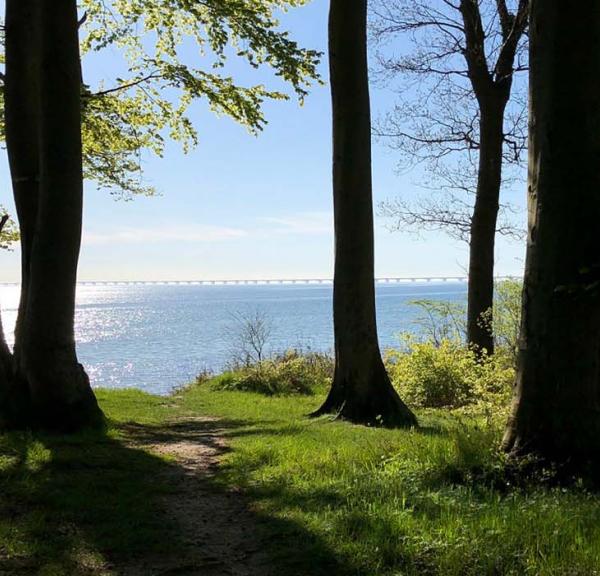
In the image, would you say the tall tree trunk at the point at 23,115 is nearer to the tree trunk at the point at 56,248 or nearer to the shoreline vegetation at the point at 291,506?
the tree trunk at the point at 56,248

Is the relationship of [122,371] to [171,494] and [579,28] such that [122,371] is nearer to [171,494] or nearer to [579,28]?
[171,494]

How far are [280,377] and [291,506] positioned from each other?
458 inches

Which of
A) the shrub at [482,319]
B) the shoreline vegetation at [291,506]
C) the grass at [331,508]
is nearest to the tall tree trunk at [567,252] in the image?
the shoreline vegetation at [291,506]

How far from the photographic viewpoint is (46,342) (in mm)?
7992

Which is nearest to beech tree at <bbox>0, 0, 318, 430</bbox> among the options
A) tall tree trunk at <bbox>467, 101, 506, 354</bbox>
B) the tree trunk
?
the tree trunk

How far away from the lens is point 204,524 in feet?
14.8

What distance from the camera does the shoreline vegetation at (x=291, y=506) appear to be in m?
3.37

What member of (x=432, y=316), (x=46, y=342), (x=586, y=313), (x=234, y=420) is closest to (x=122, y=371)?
(x=432, y=316)

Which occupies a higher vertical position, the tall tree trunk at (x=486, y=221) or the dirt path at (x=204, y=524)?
the tall tree trunk at (x=486, y=221)

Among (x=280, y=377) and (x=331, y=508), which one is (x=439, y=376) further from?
(x=331, y=508)

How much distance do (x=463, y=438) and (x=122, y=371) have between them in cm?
3066

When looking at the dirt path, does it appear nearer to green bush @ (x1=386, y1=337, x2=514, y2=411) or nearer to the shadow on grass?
the shadow on grass

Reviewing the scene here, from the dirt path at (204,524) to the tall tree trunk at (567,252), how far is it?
2.25 meters

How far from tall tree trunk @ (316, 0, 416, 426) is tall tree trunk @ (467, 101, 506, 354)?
18.9 feet
